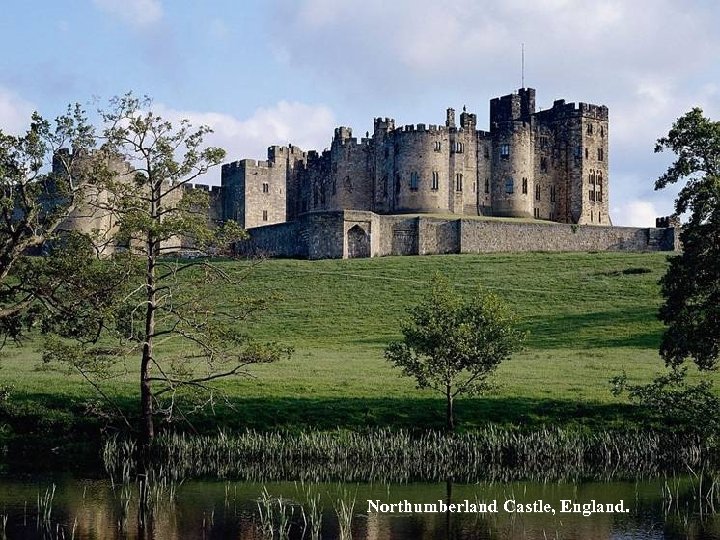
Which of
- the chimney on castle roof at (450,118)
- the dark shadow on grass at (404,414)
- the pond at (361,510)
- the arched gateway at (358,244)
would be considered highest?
the chimney on castle roof at (450,118)

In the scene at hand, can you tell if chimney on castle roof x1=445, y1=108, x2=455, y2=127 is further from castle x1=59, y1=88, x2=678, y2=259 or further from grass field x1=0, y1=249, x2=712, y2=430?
grass field x1=0, y1=249, x2=712, y2=430

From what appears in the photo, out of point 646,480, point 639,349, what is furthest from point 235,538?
point 639,349

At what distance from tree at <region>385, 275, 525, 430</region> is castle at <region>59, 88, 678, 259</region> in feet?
172

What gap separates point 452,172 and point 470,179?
2324mm

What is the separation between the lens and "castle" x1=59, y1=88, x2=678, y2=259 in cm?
8938

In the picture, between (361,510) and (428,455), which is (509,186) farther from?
(361,510)

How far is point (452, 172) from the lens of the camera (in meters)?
96.9

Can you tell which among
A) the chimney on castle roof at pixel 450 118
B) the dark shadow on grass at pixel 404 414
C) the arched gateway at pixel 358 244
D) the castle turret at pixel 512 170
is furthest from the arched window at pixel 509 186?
the dark shadow on grass at pixel 404 414

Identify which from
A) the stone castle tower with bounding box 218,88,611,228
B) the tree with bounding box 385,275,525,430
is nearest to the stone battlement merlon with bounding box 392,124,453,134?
the stone castle tower with bounding box 218,88,611,228

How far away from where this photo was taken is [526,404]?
35.2 metres

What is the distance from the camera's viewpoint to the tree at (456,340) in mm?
33469

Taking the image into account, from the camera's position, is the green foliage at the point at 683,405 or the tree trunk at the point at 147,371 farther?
the green foliage at the point at 683,405

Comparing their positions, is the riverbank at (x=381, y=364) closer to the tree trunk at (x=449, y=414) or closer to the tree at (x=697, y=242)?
the tree trunk at (x=449, y=414)

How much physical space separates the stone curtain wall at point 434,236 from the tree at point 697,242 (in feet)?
168
